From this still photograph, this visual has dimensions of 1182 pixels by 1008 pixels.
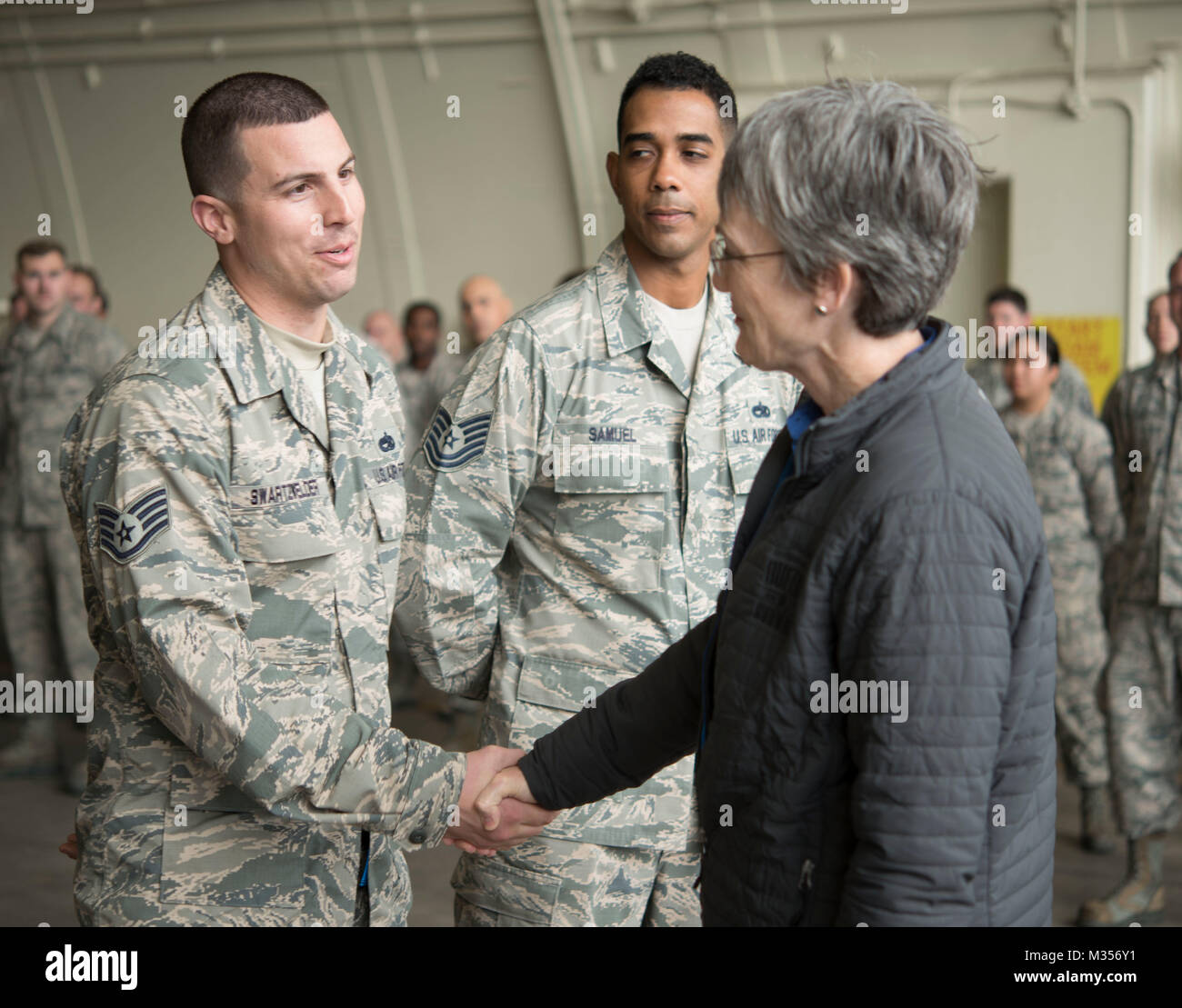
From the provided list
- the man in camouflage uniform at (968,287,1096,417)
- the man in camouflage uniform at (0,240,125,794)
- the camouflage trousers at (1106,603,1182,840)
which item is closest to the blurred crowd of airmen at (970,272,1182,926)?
the camouflage trousers at (1106,603,1182,840)

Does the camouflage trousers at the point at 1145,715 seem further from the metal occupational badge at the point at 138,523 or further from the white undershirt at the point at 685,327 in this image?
the metal occupational badge at the point at 138,523

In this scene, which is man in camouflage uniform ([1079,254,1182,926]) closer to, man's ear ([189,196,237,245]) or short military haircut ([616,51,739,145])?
short military haircut ([616,51,739,145])

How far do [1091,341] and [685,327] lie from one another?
5292 mm

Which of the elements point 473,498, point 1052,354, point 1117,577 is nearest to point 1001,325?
point 1052,354

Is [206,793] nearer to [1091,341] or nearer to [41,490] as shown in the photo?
[41,490]

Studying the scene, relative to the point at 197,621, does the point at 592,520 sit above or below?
above

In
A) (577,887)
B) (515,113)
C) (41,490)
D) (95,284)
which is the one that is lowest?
(577,887)

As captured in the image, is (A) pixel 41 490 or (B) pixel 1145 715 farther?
(A) pixel 41 490

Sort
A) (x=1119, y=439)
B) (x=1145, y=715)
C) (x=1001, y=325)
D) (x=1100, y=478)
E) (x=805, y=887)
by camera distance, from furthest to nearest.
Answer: (x=1001, y=325), (x=1100, y=478), (x=1119, y=439), (x=1145, y=715), (x=805, y=887)

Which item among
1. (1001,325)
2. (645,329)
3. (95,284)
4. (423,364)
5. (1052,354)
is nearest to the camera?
(645,329)

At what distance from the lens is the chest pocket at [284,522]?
160cm

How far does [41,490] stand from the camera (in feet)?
15.1
